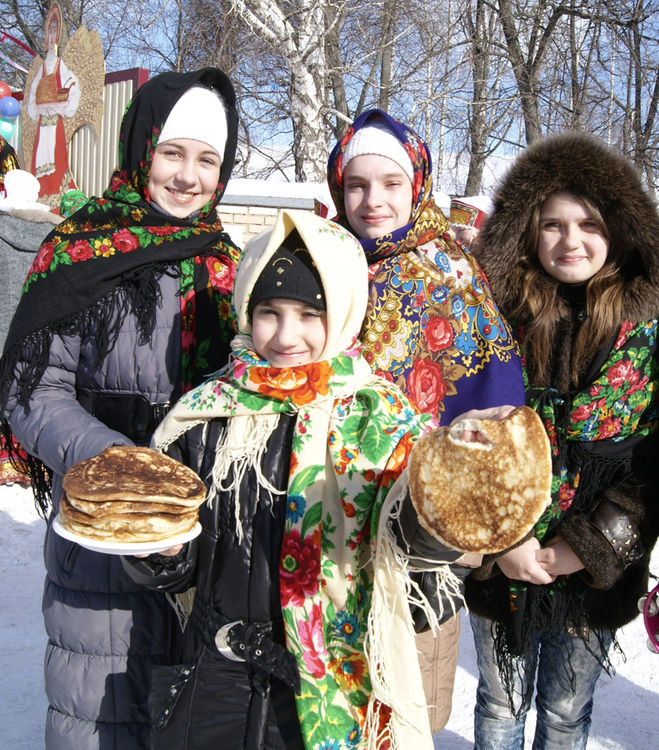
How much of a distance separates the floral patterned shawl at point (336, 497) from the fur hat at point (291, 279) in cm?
2

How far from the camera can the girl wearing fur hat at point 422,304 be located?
1.66 metres

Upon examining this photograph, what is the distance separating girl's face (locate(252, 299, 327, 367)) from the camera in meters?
1.34

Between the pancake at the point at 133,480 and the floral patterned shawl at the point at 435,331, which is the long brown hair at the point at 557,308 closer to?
the floral patterned shawl at the point at 435,331

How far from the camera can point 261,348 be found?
4.51 ft

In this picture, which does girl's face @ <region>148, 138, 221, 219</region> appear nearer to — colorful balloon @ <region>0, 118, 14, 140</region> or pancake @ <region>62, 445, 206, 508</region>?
pancake @ <region>62, 445, 206, 508</region>

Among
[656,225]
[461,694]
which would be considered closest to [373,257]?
[656,225]

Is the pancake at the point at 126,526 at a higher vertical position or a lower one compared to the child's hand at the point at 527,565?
higher

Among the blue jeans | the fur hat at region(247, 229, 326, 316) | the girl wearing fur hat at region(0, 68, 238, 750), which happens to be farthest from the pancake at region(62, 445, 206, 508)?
the blue jeans

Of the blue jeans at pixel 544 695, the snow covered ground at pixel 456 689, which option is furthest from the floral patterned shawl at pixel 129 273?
the snow covered ground at pixel 456 689

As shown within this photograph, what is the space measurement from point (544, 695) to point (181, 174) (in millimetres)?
1796

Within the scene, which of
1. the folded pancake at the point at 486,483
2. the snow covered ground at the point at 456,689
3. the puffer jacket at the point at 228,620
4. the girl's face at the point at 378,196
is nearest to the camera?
the folded pancake at the point at 486,483

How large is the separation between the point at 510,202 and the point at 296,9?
26.6 ft

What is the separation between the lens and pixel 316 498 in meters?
1.25

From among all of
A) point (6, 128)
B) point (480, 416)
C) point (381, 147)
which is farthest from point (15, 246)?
point (6, 128)
